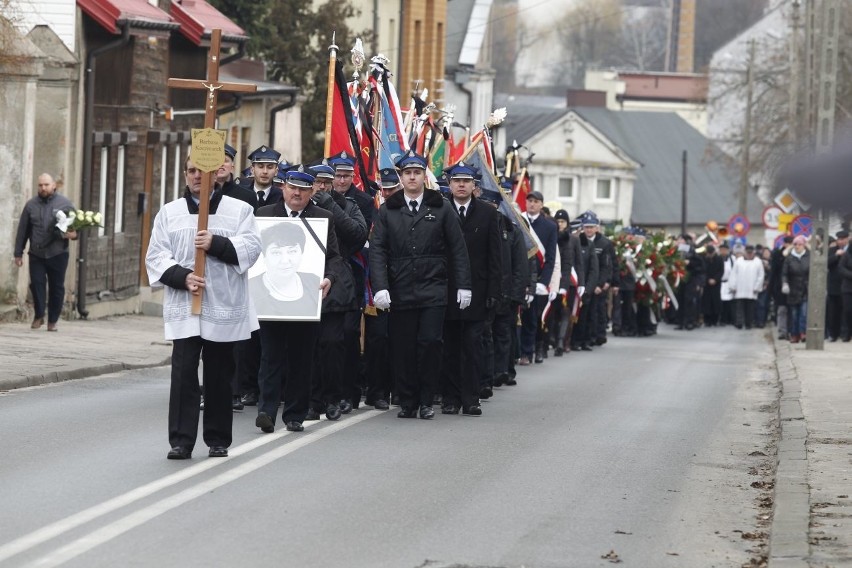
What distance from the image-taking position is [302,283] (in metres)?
13.1

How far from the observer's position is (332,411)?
44.9ft

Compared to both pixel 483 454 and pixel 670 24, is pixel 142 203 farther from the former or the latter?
pixel 670 24

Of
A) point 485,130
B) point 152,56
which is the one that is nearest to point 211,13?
point 152,56

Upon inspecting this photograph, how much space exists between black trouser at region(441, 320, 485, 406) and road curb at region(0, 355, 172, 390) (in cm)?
375

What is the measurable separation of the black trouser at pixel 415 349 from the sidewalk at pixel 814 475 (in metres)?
2.77

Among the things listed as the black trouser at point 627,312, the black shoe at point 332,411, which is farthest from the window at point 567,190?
the black shoe at point 332,411

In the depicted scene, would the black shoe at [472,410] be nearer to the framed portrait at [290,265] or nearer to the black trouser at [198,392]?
the framed portrait at [290,265]

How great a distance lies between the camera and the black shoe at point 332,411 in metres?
13.6

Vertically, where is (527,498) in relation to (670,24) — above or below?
below

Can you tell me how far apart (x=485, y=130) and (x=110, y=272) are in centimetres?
907

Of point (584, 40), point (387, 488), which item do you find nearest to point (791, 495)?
point (387, 488)

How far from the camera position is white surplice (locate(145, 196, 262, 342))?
36.1 ft

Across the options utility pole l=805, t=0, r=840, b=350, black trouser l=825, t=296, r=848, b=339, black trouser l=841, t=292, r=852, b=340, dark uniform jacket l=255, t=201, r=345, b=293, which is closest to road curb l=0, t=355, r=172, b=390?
dark uniform jacket l=255, t=201, r=345, b=293

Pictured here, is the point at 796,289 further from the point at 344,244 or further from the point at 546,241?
the point at 344,244
